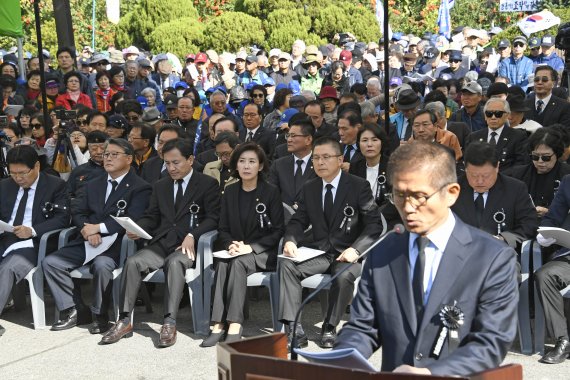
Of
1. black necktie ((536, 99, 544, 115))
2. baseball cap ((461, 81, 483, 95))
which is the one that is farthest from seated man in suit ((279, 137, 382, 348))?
black necktie ((536, 99, 544, 115))

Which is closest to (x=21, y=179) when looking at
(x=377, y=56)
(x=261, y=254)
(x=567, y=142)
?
(x=261, y=254)

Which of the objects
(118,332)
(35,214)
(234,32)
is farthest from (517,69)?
(234,32)

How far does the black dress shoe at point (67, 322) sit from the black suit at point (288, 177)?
215 centimetres

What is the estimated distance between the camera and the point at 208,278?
7699mm

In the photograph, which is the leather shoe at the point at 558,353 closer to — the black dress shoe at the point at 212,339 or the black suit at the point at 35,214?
the black dress shoe at the point at 212,339

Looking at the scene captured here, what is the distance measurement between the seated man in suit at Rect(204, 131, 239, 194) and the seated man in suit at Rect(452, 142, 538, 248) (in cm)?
→ 270

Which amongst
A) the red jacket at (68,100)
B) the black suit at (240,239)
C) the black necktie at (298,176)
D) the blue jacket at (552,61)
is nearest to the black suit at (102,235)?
the black suit at (240,239)

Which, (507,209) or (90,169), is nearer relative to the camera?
(507,209)

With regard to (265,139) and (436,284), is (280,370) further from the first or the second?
(265,139)

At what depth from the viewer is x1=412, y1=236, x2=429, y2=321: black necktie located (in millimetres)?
3465

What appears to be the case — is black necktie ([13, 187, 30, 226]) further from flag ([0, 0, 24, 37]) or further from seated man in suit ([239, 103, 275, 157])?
flag ([0, 0, 24, 37])

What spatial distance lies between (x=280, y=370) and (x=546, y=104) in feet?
24.9

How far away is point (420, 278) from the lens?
11.4 feet

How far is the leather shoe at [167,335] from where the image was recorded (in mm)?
7344
